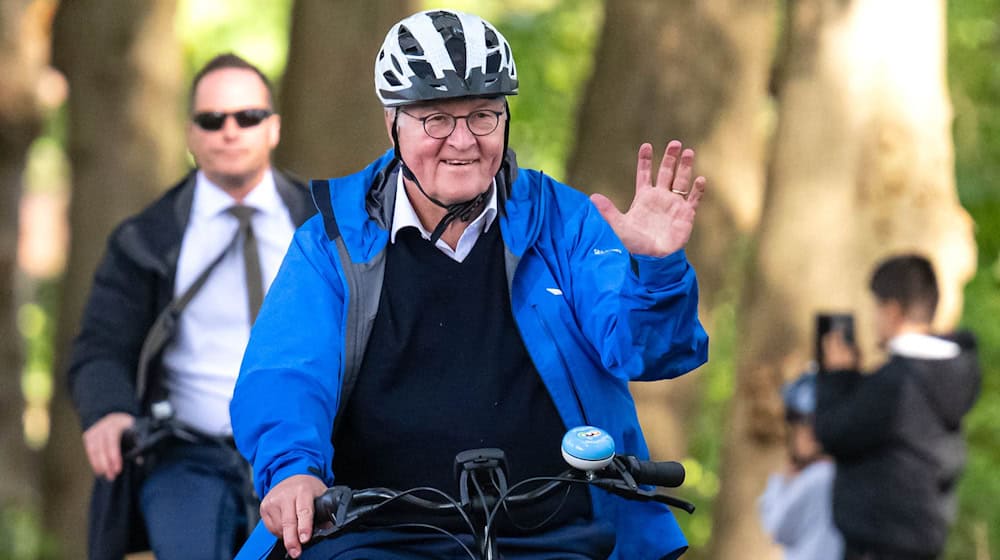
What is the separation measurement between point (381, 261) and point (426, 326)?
0.69ft

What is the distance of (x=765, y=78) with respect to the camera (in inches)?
544

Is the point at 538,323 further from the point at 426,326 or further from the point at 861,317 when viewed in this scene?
the point at 861,317

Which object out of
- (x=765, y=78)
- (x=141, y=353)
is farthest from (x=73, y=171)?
(x=141, y=353)

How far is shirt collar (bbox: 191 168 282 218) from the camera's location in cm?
688

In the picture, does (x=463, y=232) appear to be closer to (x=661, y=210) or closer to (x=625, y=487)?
(x=661, y=210)

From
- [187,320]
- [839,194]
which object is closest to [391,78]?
[187,320]

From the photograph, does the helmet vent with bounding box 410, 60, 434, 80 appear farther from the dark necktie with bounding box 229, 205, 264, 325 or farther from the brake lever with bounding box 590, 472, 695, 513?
the dark necktie with bounding box 229, 205, 264, 325

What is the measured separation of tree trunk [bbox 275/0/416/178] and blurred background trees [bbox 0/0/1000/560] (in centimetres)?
1

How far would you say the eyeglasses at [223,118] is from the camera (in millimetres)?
6941

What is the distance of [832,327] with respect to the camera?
355 inches

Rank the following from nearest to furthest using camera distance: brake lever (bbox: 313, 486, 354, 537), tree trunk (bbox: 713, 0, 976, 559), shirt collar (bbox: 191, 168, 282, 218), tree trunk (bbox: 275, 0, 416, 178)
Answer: brake lever (bbox: 313, 486, 354, 537), shirt collar (bbox: 191, 168, 282, 218), tree trunk (bbox: 275, 0, 416, 178), tree trunk (bbox: 713, 0, 976, 559)

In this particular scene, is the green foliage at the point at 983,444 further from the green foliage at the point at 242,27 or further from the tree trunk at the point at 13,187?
the green foliage at the point at 242,27

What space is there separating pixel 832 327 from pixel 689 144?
166 inches

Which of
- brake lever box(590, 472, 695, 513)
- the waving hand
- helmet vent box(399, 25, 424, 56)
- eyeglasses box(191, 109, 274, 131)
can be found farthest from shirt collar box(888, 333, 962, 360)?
brake lever box(590, 472, 695, 513)
